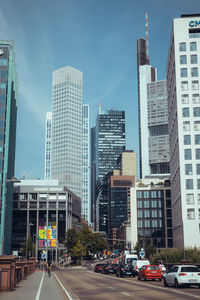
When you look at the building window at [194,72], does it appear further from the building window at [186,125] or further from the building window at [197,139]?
the building window at [197,139]

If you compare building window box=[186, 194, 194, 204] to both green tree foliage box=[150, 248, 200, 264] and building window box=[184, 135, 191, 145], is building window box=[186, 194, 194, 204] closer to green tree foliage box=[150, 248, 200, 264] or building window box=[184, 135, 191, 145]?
building window box=[184, 135, 191, 145]

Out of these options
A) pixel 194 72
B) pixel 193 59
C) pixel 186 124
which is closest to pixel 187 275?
pixel 186 124

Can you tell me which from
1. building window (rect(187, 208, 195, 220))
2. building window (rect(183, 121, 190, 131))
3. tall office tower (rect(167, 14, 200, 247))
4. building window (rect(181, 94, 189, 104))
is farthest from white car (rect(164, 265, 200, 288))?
building window (rect(181, 94, 189, 104))

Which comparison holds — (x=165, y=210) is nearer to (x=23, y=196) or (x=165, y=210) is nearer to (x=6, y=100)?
(x=23, y=196)

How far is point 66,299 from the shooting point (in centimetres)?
1970

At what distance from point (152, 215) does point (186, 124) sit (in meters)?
80.3

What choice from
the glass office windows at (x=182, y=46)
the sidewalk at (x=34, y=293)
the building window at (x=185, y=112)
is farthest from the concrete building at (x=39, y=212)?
the sidewalk at (x=34, y=293)

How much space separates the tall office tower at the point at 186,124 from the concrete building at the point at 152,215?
213 ft

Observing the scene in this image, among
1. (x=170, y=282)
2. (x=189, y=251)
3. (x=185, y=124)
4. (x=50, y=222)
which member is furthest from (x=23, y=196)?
(x=170, y=282)

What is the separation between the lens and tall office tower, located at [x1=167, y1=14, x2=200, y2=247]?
3100 inches

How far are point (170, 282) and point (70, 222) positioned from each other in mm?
148612

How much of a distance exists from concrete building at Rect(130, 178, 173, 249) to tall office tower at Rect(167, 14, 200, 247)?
6504cm

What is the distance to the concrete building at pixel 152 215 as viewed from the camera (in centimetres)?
15425

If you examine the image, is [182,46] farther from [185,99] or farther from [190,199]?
[190,199]
